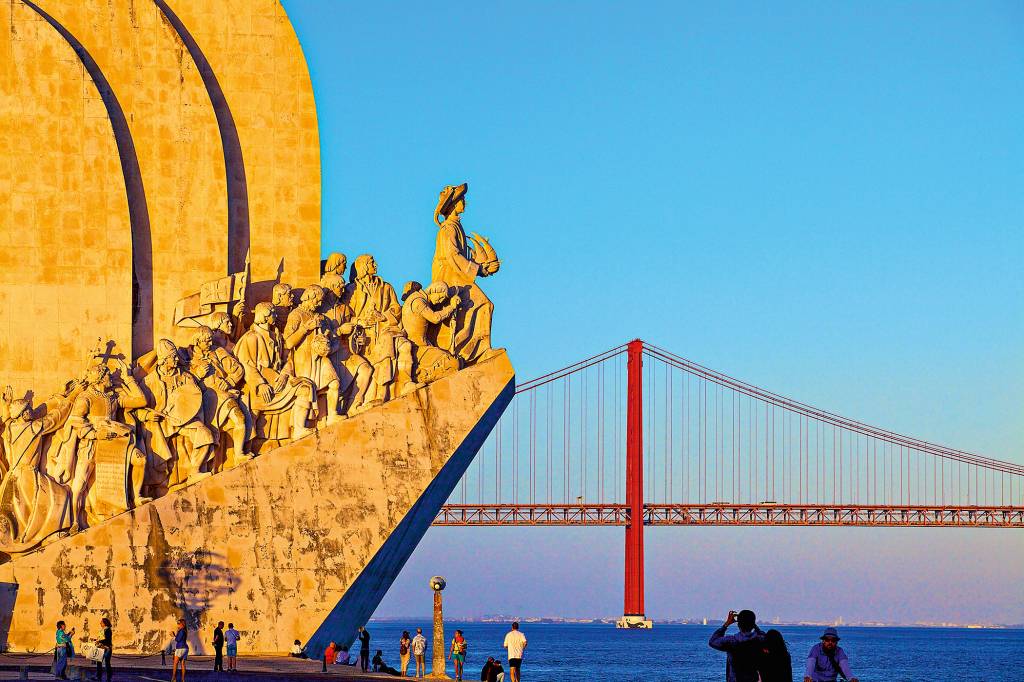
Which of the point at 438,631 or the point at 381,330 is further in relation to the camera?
the point at 381,330

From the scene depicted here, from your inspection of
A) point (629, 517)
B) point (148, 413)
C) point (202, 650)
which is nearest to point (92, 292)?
point (148, 413)

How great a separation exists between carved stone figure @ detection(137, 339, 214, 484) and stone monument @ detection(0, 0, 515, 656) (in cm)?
2

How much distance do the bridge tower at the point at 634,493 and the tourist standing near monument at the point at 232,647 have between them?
3120 centimetres

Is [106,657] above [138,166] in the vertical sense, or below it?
below

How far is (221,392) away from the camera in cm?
1528

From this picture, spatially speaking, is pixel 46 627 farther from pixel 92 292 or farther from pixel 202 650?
pixel 92 292

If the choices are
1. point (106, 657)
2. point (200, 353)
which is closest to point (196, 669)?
point (106, 657)

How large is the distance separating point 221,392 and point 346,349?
1.26 m

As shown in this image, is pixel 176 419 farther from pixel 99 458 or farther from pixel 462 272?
pixel 462 272

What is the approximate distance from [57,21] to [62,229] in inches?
84.8

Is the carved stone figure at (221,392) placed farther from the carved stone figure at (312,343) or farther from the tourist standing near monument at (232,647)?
the tourist standing near monument at (232,647)

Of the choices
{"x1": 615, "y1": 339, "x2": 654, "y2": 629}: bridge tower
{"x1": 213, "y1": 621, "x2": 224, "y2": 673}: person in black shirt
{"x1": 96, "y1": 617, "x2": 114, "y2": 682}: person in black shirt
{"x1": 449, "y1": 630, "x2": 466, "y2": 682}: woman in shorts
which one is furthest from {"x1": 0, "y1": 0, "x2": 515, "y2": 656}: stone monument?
{"x1": 615, "y1": 339, "x2": 654, "y2": 629}: bridge tower

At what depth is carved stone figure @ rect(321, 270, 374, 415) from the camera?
15.5 m

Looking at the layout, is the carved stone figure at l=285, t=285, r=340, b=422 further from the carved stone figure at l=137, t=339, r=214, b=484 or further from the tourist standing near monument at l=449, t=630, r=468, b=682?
the tourist standing near monument at l=449, t=630, r=468, b=682
